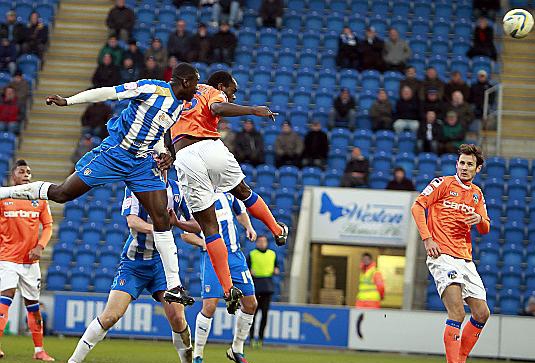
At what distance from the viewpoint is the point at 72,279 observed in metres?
19.3

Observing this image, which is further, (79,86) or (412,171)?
(79,86)

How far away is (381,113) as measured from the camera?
21672 millimetres

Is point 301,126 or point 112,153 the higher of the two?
point 301,126

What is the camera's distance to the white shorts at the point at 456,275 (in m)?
10.8

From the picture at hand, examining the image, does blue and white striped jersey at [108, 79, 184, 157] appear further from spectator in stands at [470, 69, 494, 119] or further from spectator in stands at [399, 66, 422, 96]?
spectator in stands at [470, 69, 494, 119]

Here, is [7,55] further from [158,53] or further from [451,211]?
[451,211]

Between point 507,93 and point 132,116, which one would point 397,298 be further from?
point 132,116

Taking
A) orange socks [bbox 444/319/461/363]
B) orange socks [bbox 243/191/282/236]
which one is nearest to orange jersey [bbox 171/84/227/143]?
orange socks [bbox 243/191/282/236]

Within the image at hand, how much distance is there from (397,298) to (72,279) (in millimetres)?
7387

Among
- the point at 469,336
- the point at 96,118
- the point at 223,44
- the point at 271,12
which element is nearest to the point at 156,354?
the point at 469,336

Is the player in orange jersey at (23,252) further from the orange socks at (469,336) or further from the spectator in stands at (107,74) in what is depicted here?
the spectator in stands at (107,74)

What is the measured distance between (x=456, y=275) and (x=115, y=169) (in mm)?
3687

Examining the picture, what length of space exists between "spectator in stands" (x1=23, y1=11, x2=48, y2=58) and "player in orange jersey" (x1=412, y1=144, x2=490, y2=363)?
1471 cm

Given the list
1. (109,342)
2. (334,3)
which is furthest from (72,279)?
(334,3)
